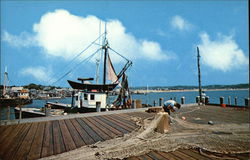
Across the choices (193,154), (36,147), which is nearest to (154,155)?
(193,154)

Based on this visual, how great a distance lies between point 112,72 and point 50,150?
18.6 m

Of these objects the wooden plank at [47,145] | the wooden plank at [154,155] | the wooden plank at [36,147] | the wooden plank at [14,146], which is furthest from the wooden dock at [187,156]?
the wooden plank at [14,146]

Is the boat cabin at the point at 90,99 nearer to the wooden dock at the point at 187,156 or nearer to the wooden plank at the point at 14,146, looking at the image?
the wooden plank at the point at 14,146

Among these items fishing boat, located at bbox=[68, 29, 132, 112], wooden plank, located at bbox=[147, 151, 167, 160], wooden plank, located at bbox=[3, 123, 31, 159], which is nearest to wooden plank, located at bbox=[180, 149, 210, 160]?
wooden plank, located at bbox=[147, 151, 167, 160]

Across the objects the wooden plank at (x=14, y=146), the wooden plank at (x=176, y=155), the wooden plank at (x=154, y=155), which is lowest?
the wooden plank at (x=14, y=146)

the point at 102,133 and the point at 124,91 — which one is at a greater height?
the point at 124,91

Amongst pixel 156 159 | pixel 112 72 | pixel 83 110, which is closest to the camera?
pixel 156 159

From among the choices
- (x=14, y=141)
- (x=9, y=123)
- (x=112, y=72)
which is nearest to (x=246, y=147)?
(x=14, y=141)

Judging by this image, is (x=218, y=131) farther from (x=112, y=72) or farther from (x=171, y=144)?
(x=112, y=72)

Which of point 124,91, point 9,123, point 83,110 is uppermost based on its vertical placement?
point 124,91

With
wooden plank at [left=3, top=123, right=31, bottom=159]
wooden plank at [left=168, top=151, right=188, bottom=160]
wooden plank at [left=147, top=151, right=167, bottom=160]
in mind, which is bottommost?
wooden plank at [left=3, top=123, right=31, bottom=159]

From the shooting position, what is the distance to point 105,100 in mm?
16781

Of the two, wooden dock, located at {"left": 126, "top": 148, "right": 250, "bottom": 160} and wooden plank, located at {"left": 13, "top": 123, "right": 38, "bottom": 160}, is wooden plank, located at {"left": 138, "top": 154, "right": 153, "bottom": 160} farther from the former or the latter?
wooden plank, located at {"left": 13, "top": 123, "right": 38, "bottom": 160}

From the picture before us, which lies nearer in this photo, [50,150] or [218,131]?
[50,150]
